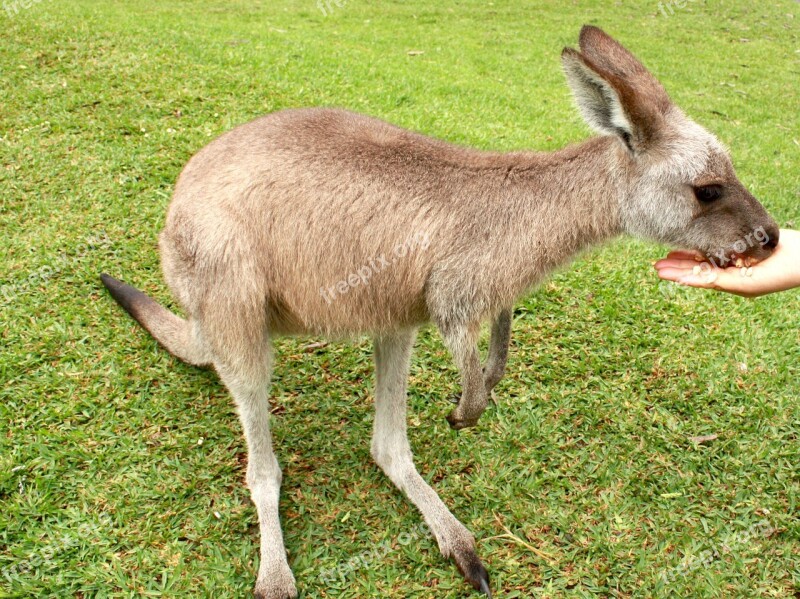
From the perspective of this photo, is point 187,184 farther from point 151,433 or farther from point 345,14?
point 345,14

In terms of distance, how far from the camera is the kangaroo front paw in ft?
8.60

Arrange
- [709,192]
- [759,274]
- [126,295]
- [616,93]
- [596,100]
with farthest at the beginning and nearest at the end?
[126,295] < [759,274] < [709,192] < [596,100] < [616,93]

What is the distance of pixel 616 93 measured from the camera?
238cm

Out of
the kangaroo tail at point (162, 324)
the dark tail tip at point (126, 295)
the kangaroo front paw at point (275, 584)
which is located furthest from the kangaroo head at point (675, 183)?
the dark tail tip at point (126, 295)

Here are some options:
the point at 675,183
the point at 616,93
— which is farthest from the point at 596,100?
the point at 675,183

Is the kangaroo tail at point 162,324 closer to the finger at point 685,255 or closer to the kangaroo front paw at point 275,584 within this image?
the kangaroo front paw at point 275,584

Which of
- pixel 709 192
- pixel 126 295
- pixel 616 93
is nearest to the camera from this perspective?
pixel 616 93

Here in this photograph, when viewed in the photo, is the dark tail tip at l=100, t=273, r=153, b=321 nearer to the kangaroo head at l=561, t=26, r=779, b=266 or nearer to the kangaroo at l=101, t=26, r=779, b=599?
the kangaroo at l=101, t=26, r=779, b=599

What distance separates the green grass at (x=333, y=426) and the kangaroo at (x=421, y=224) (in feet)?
1.04

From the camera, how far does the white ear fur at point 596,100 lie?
7.76 feet

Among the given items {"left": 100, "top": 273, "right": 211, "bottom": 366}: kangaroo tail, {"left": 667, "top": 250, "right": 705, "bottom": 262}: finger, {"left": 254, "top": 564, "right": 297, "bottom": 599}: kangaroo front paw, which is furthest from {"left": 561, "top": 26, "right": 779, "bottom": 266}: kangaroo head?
{"left": 100, "top": 273, "right": 211, "bottom": 366}: kangaroo tail

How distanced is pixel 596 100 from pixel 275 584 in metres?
2.16

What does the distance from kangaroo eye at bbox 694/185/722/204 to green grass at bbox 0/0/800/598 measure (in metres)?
1.28

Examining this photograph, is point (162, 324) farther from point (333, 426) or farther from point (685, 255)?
point (685, 255)
